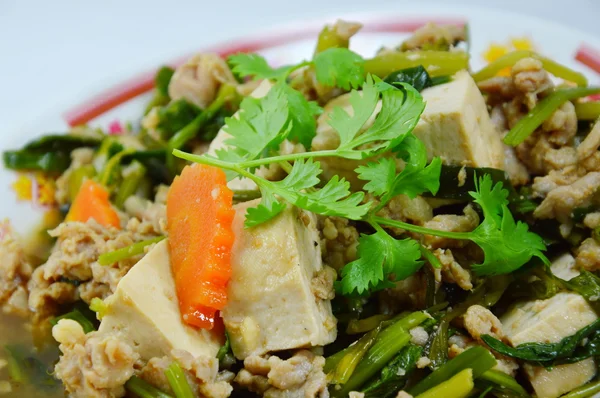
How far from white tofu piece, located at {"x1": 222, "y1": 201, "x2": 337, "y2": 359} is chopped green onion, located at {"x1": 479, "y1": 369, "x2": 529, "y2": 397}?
613 millimetres

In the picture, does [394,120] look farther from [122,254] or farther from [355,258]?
[122,254]

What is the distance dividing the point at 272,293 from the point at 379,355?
1.63ft

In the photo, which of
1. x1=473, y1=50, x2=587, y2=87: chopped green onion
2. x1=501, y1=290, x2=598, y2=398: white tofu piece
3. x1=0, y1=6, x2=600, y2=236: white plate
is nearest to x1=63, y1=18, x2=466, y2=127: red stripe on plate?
x1=0, y1=6, x2=600, y2=236: white plate

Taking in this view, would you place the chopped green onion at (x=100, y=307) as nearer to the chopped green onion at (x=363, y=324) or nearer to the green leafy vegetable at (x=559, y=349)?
the chopped green onion at (x=363, y=324)

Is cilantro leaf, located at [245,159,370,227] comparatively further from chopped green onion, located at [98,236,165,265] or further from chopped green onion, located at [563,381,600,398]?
chopped green onion, located at [563,381,600,398]

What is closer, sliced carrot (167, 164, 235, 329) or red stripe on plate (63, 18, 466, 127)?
sliced carrot (167, 164, 235, 329)

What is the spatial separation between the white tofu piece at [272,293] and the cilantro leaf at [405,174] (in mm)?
310

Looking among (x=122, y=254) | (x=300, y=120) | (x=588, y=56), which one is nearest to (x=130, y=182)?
(x=122, y=254)

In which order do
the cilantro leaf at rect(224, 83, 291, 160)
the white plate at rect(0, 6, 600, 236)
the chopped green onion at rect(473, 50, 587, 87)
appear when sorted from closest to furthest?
the cilantro leaf at rect(224, 83, 291, 160) → the chopped green onion at rect(473, 50, 587, 87) → the white plate at rect(0, 6, 600, 236)

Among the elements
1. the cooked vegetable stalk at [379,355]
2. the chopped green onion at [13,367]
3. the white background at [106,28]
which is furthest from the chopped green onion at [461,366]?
the white background at [106,28]

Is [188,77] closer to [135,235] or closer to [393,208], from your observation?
[135,235]

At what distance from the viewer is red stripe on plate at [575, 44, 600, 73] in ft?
12.4

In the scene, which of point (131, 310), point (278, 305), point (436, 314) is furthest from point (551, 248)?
point (131, 310)

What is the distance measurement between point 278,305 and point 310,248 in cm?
28
